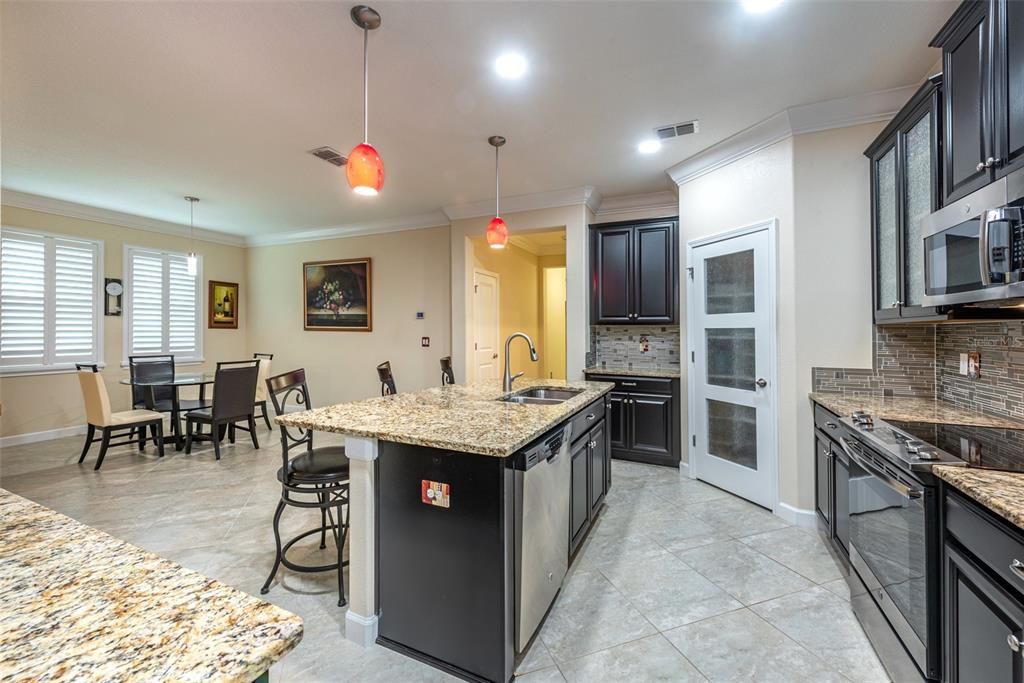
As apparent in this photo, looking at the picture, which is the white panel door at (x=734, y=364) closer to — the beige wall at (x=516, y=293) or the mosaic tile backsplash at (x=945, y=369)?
the mosaic tile backsplash at (x=945, y=369)

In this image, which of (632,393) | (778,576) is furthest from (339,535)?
(632,393)

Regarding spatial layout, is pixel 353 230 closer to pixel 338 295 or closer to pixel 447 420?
pixel 338 295

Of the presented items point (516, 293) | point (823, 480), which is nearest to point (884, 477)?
point (823, 480)

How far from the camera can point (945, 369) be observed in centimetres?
251

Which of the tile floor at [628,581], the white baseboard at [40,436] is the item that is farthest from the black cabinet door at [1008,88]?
the white baseboard at [40,436]

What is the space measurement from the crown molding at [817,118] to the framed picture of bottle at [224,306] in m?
6.86

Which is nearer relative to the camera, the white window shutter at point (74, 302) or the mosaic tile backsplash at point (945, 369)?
the mosaic tile backsplash at point (945, 369)

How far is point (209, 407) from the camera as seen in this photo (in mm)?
4852

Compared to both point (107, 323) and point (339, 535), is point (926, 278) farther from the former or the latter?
point (107, 323)

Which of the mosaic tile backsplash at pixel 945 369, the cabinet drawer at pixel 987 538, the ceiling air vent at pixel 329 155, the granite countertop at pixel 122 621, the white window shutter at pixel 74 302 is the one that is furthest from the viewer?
the white window shutter at pixel 74 302

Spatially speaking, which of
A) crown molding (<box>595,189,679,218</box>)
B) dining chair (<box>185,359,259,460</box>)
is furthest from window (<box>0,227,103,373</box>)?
crown molding (<box>595,189,679,218</box>)

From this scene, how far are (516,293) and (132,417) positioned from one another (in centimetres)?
473

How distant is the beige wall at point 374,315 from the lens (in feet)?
18.4

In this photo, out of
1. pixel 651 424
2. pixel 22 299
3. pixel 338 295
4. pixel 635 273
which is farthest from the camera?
pixel 338 295
